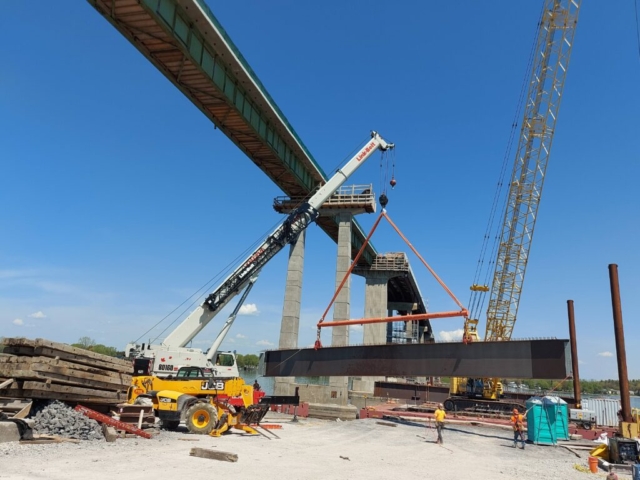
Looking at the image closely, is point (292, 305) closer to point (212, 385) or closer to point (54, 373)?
point (212, 385)

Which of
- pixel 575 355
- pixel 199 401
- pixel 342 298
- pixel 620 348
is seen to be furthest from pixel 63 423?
pixel 575 355

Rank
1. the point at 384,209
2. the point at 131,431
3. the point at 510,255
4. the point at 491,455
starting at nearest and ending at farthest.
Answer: the point at 131,431 < the point at 491,455 < the point at 384,209 < the point at 510,255

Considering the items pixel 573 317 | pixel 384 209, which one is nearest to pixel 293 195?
pixel 384 209

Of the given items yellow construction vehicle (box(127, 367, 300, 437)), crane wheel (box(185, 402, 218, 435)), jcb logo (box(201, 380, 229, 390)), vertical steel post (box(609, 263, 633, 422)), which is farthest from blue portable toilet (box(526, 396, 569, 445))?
crane wheel (box(185, 402, 218, 435))

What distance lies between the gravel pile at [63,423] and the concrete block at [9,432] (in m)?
0.90

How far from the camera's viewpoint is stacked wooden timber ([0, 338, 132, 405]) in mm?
11895

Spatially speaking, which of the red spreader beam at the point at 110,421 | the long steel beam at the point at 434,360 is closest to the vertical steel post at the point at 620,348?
the long steel beam at the point at 434,360

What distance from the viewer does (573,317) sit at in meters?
35.7

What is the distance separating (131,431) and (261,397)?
27.3 ft

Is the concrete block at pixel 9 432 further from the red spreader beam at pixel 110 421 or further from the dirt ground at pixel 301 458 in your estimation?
the red spreader beam at pixel 110 421

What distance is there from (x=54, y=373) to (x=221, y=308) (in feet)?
43.9

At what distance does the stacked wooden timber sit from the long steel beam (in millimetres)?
11747

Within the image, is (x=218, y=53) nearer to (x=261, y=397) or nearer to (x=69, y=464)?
(x=261, y=397)

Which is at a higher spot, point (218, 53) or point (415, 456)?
point (218, 53)
